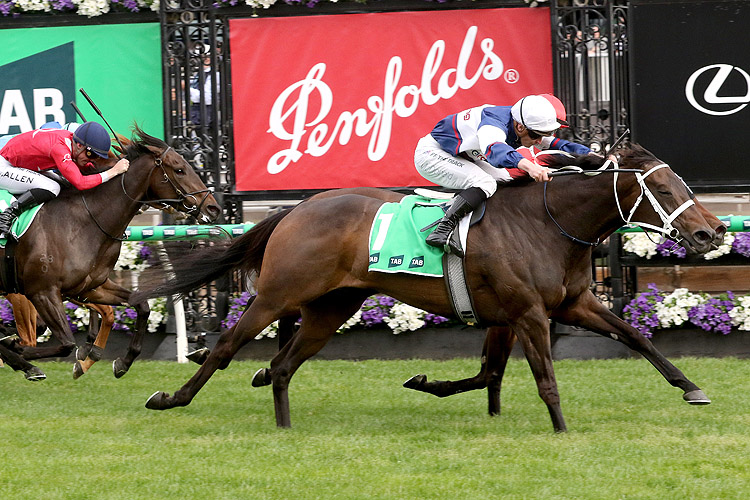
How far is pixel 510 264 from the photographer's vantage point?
584cm

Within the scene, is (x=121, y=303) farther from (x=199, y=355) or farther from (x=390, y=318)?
(x=390, y=318)

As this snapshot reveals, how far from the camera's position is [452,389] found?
21.4 ft

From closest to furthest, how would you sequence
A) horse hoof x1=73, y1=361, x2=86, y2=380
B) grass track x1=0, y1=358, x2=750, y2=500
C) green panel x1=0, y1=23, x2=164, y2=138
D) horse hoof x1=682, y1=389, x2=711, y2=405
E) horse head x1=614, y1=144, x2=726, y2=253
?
1. grass track x1=0, y1=358, x2=750, y2=500
2. horse head x1=614, y1=144, x2=726, y2=253
3. horse hoof x1=682, y1=389, x2=711, y2=405
4. horse hoof x1=73, y1=361, x2=86, y2=380
5. green panel x1=0, y1=23, x2=164, y2=138

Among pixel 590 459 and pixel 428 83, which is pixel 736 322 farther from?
pixel 590 459

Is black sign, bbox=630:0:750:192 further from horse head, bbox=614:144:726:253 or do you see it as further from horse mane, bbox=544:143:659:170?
horse head, bbox=614:144:726:253

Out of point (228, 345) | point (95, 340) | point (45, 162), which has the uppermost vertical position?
point (45, 162)

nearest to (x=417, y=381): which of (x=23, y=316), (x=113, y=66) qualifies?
(x=23, y=316)

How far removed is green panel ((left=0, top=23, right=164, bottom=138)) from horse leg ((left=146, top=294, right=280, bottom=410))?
3707 millimetres

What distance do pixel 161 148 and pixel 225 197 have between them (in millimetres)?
Result: 1613

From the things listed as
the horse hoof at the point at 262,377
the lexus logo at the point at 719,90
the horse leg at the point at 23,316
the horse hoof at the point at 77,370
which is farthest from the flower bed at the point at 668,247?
the horse leg at the point at 23,316

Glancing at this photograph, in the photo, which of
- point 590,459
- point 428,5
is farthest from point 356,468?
point 428,5

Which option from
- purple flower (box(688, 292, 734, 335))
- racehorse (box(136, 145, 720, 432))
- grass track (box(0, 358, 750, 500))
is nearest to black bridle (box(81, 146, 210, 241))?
racehorse (box(136, 145, 720, 432))

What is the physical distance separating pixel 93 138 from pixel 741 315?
17.2ft

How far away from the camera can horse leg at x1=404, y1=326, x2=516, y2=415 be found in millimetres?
6387
